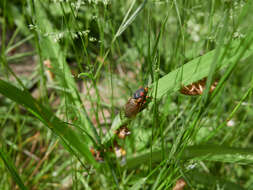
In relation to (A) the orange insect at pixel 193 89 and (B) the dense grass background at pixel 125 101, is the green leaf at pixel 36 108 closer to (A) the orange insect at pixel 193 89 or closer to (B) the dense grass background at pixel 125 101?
(B) the dense grass background at pixel 125 101

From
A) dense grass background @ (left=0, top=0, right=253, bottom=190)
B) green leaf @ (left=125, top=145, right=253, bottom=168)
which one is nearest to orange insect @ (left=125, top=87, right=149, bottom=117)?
dense grass background @ (left=0, top=0, right=253, bottom=190)

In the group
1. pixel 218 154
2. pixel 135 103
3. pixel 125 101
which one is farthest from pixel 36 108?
pixel 125 101

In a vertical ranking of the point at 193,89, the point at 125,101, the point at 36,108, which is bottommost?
the point at 125,101

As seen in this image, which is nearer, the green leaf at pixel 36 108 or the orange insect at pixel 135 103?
the green leaf at pixel 36 108

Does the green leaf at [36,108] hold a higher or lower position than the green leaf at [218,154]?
higher

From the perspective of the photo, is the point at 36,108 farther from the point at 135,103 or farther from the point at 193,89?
the point at 193,89

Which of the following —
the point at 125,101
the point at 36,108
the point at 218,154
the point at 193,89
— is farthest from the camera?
the point at 125,101

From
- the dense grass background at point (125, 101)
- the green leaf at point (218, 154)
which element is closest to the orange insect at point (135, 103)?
the dense grass background at point (125, 101)

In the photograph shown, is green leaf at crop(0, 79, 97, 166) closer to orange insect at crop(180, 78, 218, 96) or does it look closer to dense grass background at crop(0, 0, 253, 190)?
dense grass background at crop(0, 0, 253, 190)

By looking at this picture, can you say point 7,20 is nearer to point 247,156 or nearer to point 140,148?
point 140,148

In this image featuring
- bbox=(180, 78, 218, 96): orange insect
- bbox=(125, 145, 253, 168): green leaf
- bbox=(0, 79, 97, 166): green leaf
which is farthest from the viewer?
bbox=(180, 78, 218, 96): orange insect
